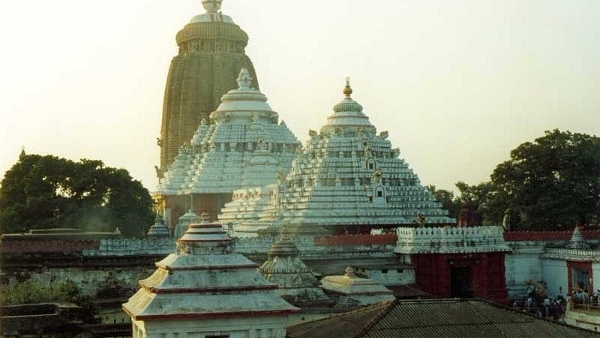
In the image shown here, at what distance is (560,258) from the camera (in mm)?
47906

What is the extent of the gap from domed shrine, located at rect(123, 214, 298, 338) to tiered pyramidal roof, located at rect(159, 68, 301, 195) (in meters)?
43.8

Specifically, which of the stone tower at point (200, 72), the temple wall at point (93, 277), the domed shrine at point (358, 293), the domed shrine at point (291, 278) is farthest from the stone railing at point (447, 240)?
the stone tower at point (200, 72)

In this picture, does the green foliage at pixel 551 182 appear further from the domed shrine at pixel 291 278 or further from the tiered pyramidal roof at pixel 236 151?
the domed shrine at pixel 291 278

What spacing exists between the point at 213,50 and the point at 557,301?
163 ft

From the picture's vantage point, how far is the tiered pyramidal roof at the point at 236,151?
6731cm

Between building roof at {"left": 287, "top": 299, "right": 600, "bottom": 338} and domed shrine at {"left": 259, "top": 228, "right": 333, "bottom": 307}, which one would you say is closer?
building roof at {"left": 287, "top": 299, "right": 600, "bottom": 338}

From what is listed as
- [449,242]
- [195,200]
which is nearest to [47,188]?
[195,200]

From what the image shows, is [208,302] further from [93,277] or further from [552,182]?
[552,182]

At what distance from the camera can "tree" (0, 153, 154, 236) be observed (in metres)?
58.8

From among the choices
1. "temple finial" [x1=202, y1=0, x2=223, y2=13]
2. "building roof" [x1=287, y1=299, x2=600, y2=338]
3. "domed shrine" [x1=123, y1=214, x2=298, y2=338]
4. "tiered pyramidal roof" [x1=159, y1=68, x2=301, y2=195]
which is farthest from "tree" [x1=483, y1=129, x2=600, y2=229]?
"domed shrine" [x1=123, y1=214, x2=298, y2=338]

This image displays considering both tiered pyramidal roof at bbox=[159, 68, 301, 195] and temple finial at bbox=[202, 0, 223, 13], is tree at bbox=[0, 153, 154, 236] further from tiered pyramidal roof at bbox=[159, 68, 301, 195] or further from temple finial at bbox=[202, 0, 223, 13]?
temple finial at bbox=[202, 0, 223, 13]

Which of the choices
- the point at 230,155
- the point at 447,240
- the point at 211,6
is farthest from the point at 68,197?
the point at 211,6

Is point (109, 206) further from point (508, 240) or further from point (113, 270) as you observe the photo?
point (508, 240)

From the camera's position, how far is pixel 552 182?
61000 mm
